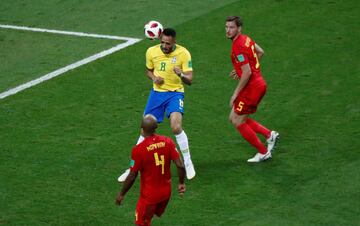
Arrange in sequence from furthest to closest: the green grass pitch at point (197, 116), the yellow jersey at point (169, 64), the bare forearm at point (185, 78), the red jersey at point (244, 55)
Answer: the yellow jersey at point (169, 64) → the red jersey at point (244, 55) → the bare forearm at point (185, 78) → the green grass pitch at point (197, 116)

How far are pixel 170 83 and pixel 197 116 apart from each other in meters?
2.09

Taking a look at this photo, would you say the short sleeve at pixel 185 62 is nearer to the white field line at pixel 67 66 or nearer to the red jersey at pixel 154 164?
the red jersey at pixel 154 164

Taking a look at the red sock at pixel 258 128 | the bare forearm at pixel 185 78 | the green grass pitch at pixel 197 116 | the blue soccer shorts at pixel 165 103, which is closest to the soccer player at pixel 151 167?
the green grass pitch at pixel 197 116

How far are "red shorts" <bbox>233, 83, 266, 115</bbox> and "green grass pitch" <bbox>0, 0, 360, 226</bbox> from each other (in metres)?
0.86

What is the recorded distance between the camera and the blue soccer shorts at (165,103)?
12305 millimetres

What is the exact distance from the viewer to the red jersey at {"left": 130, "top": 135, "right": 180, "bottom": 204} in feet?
31.2

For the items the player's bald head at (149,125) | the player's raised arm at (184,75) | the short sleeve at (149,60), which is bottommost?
the player's bald head at (149,125)

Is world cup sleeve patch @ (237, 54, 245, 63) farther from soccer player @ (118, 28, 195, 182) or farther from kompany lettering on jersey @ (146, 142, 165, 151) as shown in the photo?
kompany lettering on jersey @ (146, 142, 165, 151)

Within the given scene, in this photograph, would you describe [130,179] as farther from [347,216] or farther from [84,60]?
[84,60]

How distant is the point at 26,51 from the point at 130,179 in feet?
28.4

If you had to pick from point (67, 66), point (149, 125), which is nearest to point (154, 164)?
point (149, 125)

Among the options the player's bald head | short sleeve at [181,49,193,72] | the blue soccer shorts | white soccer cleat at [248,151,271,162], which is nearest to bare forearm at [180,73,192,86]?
short sleeve at [181,49,193,72]

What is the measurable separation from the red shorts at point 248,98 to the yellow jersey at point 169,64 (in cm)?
88

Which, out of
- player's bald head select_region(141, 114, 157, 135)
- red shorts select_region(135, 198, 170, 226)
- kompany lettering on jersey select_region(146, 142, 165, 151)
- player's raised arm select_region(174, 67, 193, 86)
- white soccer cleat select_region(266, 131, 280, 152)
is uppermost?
player's raised arm select_region(174, 67, 193, 86)
